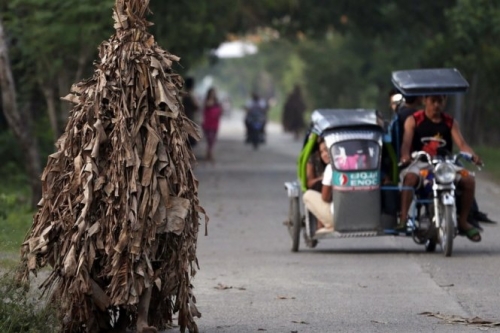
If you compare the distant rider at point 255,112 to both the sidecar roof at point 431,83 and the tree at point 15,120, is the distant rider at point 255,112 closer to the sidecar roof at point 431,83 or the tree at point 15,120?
the tree at point 15,120

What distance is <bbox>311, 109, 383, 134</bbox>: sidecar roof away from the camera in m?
13.4

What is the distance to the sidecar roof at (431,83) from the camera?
13234mm

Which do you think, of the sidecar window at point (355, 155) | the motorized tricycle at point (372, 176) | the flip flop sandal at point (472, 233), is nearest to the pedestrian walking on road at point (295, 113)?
the motorized tricycle at point (372, 176)

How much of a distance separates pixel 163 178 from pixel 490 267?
511 centimetres

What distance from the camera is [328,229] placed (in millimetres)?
13516

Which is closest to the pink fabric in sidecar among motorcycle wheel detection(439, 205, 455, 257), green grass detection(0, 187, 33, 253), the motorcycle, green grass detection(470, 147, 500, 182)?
the motorcycle

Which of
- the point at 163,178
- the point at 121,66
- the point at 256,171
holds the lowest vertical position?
the point at 256,171

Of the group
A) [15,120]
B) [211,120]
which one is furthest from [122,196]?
[211,120]

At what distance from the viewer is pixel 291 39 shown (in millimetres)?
40594

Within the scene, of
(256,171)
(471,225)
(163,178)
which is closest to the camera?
(163,178)

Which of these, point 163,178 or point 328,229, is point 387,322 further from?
point 328,229

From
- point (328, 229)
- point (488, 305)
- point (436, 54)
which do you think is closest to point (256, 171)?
point (436, 54)

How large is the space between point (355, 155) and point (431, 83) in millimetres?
1017

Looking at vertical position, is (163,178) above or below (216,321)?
above
